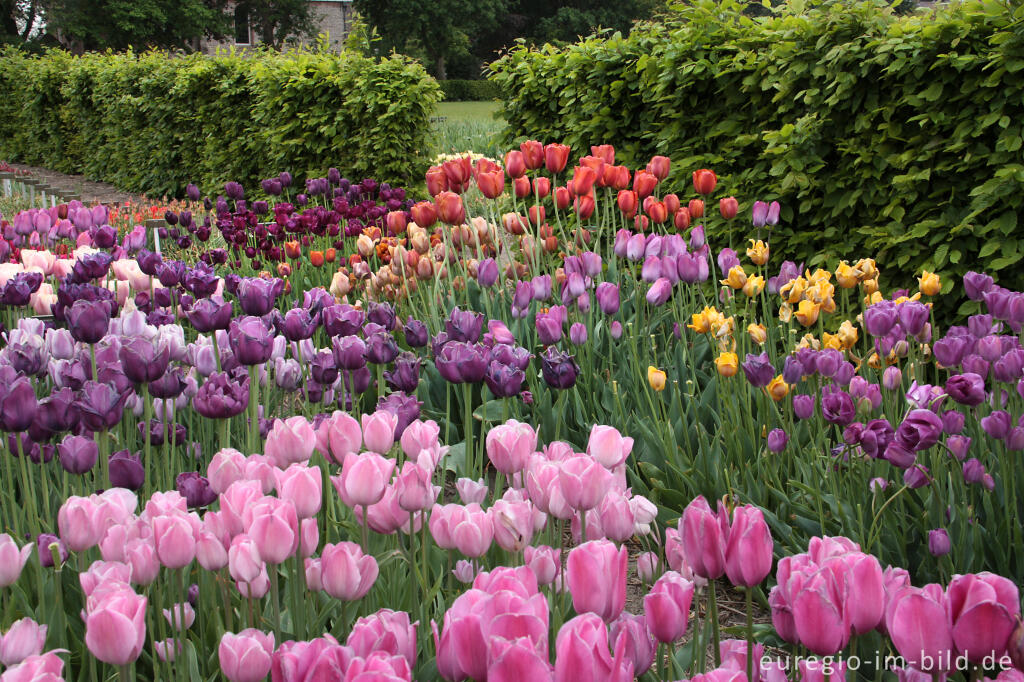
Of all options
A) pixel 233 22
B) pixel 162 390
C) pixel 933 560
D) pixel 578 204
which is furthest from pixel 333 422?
pixel 233 22

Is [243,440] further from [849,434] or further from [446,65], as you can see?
[446,65]

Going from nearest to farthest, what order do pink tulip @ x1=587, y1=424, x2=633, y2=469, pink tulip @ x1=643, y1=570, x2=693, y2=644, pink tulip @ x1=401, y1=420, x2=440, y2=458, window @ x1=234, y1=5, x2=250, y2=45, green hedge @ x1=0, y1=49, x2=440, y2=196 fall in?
1. pink tulip @ x1=643, y1=570, x2=693, y2=644
2. pink tulip @ x1=587, y1=424, x2=633, y2=469
3. pink tulip @ x1=401, y1=420, x2=440, y2=458
4. green hedge @ x1=0, y1=49, x2=440, y2=196
5. window @ x1=234, y1=5, x2=250, y2=45

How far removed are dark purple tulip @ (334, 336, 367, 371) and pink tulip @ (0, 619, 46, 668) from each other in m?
1.03

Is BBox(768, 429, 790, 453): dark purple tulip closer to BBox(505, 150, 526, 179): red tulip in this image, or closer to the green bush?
BBox(505, 150, 526, 179): red tulip

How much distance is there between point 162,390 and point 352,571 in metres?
0.95

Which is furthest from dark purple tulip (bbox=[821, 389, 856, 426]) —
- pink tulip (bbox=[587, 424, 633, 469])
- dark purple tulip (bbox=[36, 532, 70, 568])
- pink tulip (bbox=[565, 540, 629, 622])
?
dark purple tulip (bbox=[36, 532, 70, 568])

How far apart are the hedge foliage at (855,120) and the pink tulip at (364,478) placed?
3.52 meters

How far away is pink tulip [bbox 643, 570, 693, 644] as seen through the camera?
1.05 meters

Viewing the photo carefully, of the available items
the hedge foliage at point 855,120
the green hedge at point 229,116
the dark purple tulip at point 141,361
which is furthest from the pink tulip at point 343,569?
the green hedge at point 229,116

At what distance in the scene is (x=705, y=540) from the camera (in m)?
1.08

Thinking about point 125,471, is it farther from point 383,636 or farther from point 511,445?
point 383,636

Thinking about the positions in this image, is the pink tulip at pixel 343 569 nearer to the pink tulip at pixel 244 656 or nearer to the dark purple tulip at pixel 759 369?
the pink tulip at pixel 244 656

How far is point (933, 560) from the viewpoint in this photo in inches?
87.6

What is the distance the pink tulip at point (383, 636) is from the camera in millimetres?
1013
